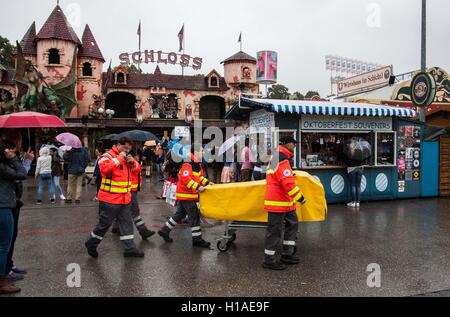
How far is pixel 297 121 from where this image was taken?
1029 cm

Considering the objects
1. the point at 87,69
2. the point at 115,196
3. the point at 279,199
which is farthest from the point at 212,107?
the point at 279,199

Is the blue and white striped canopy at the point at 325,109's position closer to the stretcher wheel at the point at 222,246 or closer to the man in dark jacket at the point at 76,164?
the stretcher wheel at the point at 222,246

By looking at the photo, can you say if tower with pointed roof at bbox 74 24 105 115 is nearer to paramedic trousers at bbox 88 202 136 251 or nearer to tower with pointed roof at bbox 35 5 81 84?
tower with pointed roof at bbox 35 5 81 84

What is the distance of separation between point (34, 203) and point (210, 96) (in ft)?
80.0

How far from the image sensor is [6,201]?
14.1 ft

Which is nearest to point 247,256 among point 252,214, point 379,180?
point 252,214

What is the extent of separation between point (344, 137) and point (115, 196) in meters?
7.63

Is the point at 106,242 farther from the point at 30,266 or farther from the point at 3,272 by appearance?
the point at 3,272

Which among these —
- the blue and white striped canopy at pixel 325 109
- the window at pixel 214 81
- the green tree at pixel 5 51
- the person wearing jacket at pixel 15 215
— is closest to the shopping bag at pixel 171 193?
the person wearing jacket at pixel 15 215

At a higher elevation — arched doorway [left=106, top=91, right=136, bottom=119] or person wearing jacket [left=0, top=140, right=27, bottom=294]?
arched doorway [left=106, top=91, right=136, bottom=119]

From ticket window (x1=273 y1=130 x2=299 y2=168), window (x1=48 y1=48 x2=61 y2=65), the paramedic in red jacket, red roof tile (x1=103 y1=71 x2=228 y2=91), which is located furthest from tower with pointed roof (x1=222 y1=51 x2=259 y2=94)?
the paramedic in red jacket

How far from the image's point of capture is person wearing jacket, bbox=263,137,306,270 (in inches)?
200

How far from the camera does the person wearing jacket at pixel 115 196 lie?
5.55 m

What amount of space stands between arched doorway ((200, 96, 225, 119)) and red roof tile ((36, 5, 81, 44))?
12.0m
